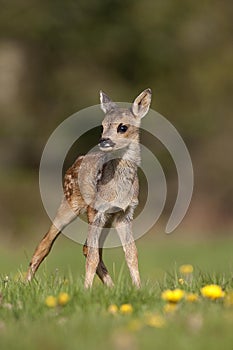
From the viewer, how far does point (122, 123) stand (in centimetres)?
884

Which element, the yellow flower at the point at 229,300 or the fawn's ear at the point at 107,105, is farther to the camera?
the fawn's ear at the point at 107,105

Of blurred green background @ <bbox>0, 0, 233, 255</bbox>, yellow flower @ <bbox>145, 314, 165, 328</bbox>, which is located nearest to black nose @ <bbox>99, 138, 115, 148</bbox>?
yellow flower @ <bbox>145, 314, 165, 328</bbox>

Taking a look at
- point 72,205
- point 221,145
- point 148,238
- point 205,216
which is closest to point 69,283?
point 72,205

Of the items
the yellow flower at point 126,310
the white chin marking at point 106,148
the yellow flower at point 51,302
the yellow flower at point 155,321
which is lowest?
the yellow flower at point 155,321

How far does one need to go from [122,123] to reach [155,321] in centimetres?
363

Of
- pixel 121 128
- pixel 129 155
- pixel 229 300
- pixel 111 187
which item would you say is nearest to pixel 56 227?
pixel 111 187

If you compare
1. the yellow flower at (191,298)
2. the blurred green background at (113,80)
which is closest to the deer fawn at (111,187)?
the yellow flower at (191,298)

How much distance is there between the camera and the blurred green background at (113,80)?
27125 millimetres

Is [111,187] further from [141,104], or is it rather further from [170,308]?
[170,308]

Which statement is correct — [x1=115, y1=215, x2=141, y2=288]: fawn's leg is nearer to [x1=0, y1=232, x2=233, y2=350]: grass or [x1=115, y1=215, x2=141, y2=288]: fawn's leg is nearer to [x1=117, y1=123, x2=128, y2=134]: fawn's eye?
[x1=0, y1=232, x2=233, y2=350]: grass

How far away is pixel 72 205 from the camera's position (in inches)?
368

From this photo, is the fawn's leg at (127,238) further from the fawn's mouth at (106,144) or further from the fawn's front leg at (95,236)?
the fawn's mouth at (106,144)

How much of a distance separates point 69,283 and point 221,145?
2488cm

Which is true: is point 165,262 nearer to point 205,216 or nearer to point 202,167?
point 205,216
